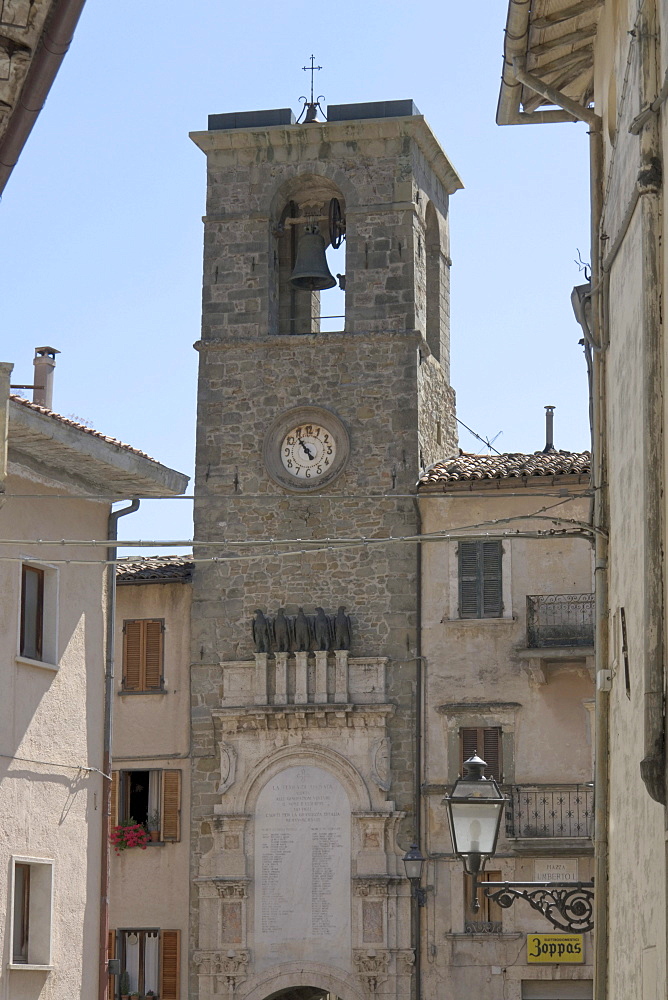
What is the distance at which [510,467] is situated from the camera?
29.5m

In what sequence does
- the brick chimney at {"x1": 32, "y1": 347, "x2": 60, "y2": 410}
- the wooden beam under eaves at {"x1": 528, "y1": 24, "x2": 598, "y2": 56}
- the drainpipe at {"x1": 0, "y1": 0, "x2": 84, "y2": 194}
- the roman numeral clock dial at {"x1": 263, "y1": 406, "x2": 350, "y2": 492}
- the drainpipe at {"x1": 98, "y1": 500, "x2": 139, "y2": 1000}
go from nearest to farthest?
the drainpipe at {"x1": 0, "y1": 0, "x2": 84, "y2": 194}, the wooden beam under eaves at {"x1": 528, "y1": 24, "x2": 598, "y2": 56}, the drainpipe at {"x1": 98, "y1": 500, "x2": 139, "y2": 1000}, the brick chimney at {"x1": 32, "y1": 347, "x2": 60, "y2": 410}, the roman numeral clock dial at {"x1": 263, "y1": 406, "x2": 350, "y2": 492}

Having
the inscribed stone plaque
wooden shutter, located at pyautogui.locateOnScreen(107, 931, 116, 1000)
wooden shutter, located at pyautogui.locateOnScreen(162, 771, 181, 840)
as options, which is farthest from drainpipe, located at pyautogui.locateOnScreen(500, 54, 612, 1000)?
wooden shutter, located at pyautogui.locateOnScreen(107, 931, 116, 1000)

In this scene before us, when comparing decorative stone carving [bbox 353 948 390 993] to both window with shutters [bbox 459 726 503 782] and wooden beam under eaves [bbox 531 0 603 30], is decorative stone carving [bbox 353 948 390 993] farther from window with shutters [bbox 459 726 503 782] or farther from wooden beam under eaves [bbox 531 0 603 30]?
wooden beam under eaves [bbox 531 0 603 30]

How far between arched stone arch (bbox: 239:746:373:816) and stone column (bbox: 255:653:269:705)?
86cm

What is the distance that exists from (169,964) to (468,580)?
773 cm

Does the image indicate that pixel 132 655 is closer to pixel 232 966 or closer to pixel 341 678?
pixel 341 678

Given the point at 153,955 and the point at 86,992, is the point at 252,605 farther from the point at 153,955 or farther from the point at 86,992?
the point at 86,992

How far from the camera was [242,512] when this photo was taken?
30.8m

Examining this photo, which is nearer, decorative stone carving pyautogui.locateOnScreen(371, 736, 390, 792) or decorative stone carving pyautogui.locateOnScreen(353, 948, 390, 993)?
decorative stone carving pyautogui.locateOnScreen(353, 948, 390, 993)

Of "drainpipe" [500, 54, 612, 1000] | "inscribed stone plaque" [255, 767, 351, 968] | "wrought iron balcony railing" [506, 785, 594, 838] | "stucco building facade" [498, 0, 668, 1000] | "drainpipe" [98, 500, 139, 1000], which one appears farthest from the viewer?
"inscribed stone plaque" [255, 767, 351, 968]

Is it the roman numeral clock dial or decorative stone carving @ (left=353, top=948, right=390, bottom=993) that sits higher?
the roman numeral clock dial

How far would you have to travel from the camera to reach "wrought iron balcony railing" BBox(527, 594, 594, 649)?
93.7 ft

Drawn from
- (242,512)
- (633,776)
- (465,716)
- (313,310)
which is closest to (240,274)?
(313,310)

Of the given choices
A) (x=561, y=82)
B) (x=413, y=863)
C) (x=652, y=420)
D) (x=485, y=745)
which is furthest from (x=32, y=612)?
(x=485, y=745)
